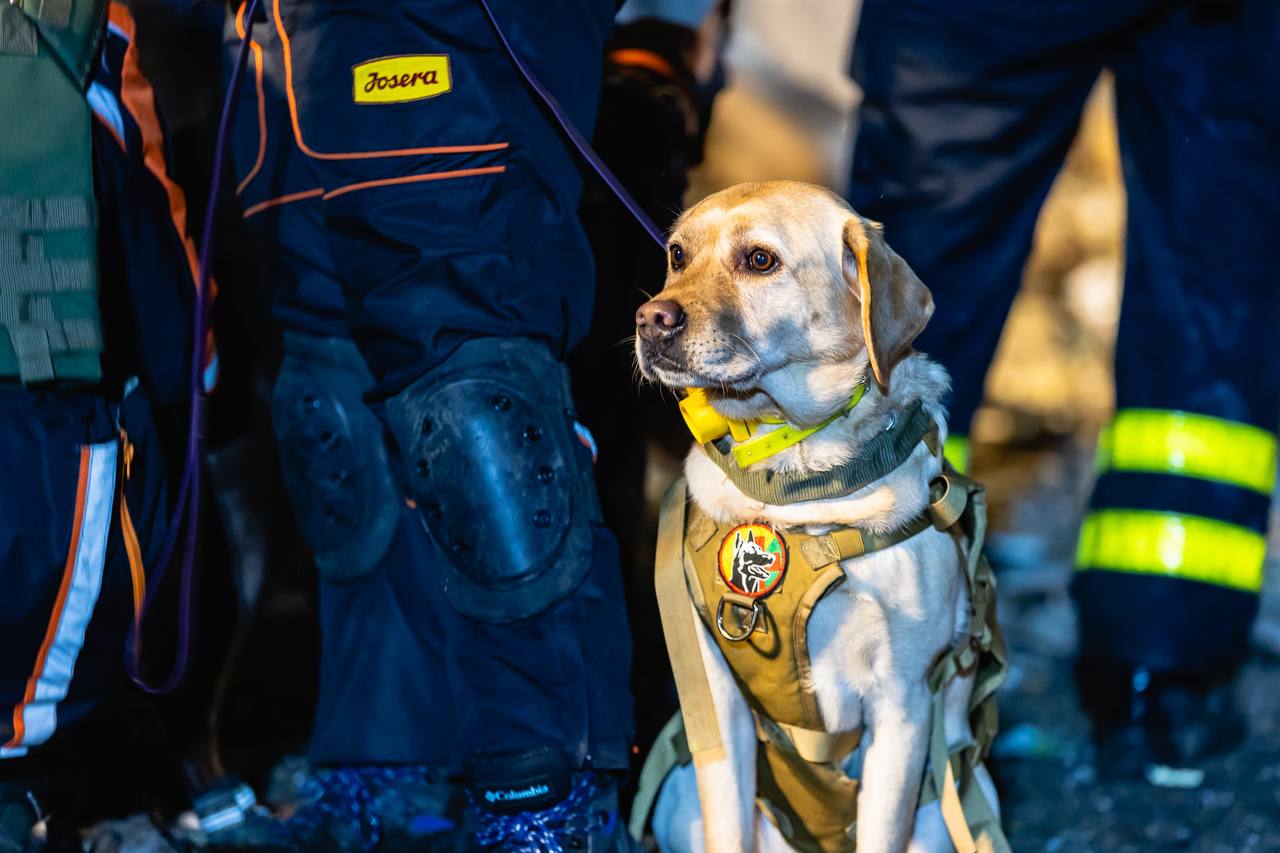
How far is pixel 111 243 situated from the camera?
1.67 metres

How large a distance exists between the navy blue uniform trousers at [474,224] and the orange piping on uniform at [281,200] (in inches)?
1.7

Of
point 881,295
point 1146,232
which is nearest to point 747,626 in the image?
point 881,295

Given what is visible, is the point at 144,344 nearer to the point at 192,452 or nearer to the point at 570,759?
the point at 192,452

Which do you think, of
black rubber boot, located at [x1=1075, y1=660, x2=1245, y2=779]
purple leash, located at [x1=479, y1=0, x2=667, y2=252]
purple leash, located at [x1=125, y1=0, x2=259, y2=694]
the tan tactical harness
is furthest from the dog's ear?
black rubber boot, located at [x1=1075, y1=660, x2=1245, y2=779]

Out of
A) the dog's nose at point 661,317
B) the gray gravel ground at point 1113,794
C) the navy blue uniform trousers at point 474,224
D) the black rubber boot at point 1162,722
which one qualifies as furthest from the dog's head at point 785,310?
the black rubber boot at point 1162,722

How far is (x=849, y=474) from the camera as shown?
4.90ft

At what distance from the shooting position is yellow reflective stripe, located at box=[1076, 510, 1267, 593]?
2223 millimetres

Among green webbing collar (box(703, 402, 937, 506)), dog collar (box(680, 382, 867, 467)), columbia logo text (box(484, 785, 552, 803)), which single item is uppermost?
dog collar (box(680, 382, 867, 467))

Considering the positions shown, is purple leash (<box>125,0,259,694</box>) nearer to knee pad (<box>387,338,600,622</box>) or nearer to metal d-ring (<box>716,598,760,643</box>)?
knee pad (<box>387,338,600,622</box>)

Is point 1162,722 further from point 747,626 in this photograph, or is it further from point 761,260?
point 761,260

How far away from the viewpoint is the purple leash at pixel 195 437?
1703mm

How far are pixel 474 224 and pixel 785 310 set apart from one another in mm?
425

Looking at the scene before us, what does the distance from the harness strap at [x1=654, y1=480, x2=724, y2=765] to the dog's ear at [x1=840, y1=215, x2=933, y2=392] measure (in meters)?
0.36

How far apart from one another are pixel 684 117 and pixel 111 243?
995 mm
